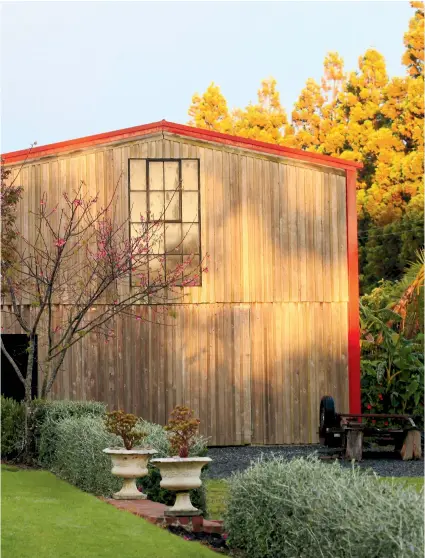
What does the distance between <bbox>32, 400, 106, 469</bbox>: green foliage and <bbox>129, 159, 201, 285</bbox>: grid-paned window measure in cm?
453

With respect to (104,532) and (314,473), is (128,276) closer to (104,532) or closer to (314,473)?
(104,532)

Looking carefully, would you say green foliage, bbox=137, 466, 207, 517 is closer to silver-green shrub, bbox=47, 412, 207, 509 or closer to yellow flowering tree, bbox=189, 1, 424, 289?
silver-green shrub, bbox=47, 412, 207, 509

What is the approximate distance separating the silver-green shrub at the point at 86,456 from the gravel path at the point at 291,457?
2.51m

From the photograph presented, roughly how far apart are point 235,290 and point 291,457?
3.81 m

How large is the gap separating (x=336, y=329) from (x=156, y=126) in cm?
526

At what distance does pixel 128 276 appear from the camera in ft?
67.3

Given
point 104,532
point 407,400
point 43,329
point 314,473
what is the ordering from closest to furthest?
point 314,473
point 104,532
point 43,329
point 407,400

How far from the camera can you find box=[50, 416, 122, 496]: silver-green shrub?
507 inches

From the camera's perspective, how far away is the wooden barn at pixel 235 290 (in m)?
20.5

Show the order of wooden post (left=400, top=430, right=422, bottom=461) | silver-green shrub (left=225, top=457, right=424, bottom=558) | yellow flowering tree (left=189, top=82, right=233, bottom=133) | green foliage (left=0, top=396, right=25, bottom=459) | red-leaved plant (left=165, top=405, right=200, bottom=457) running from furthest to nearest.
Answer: yellow flowering tree (left=189, top=82, right=233, bottom=133) < wooden post (left=400, top=430, right=422, bottom=461) < green foliage (left=0, top=396, right=25, bottom=459) < red-leaved plant (left=165, top=405, right=200, bottom=457) < silver-green shrub (left=225, top=457, right=424, bottom=558)

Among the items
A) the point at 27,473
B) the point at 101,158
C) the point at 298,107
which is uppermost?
the point at 298,107

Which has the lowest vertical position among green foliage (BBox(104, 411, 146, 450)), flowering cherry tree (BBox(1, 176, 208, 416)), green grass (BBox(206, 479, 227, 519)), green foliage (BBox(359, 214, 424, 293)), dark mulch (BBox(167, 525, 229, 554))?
green grass (BBox(206, 479, 227, 519))

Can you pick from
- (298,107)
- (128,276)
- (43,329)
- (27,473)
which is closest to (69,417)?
(27,473)

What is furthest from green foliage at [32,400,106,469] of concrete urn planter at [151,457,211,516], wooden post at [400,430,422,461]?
wooden post at [400,430,422,461]
